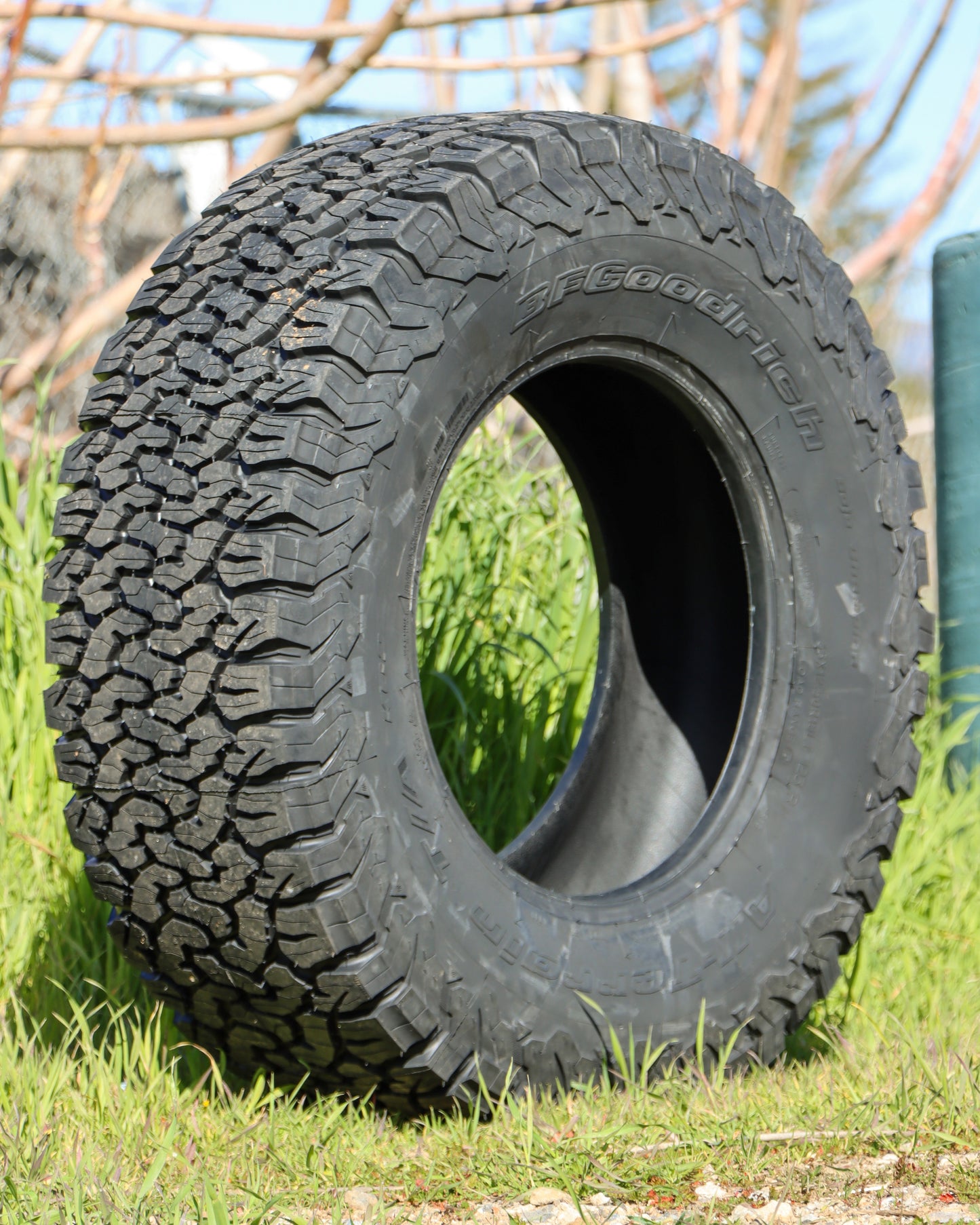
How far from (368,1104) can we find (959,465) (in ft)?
7.82

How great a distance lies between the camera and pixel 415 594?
1694mm

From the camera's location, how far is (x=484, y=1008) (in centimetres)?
169

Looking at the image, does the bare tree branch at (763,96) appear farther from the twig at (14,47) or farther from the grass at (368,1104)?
the grass at (368,1104)

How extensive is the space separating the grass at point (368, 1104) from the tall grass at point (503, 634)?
2 cm

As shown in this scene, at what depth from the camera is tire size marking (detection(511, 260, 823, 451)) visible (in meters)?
1.78

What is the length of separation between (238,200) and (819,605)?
46.3 inches

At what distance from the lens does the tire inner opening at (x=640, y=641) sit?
229cm

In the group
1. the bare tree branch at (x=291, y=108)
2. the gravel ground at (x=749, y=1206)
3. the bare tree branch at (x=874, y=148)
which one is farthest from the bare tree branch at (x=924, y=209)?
the gravel ground at (x=749, y=1206)

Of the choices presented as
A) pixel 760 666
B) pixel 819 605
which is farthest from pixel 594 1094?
pixel 819 605

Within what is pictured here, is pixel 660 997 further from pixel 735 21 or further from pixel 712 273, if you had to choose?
pixel 735 21

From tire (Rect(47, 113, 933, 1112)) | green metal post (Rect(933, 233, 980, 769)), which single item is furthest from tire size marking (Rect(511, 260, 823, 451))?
green metal post (Rect(933, 233, 980, 769))

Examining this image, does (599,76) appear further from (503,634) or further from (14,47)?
(503,634)

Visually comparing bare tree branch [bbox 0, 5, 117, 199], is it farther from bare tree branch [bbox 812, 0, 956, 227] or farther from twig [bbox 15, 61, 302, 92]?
bare tree branch [bbox 812, 0, 956, 227]

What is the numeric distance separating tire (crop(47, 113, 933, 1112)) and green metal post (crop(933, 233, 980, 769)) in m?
1.15
